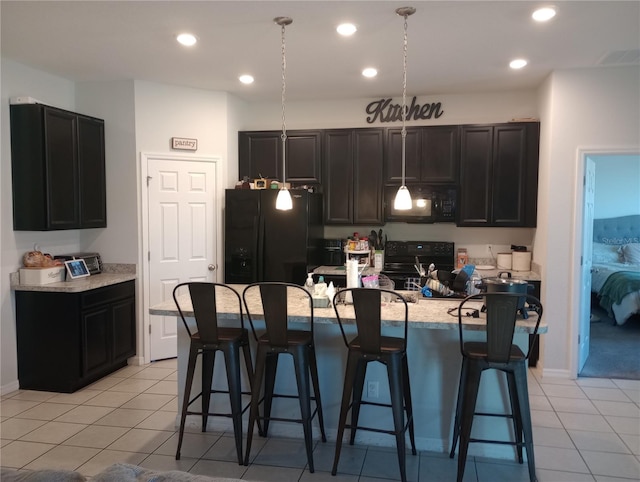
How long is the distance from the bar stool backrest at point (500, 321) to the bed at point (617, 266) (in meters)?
4.37

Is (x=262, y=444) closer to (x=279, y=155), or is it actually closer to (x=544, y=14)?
(x=279, y=155)

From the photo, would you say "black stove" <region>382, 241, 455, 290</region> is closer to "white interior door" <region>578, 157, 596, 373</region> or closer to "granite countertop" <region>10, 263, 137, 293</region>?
"white interior door" <region>578, 157, 596, 373</region>

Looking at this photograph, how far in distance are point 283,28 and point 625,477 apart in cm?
347

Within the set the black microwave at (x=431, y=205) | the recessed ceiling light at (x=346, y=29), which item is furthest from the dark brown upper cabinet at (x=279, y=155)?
the recessed ceiling light at (x=346, y=29)

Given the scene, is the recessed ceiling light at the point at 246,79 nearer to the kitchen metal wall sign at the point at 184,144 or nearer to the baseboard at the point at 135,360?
the kitchen metal wall sign at the point at 184,144

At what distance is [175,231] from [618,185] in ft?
21.8

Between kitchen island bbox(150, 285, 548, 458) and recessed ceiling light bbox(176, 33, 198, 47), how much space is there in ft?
6.22

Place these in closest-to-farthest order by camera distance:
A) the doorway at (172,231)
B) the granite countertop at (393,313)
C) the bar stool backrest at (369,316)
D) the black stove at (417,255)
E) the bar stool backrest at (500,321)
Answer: the bar stool backrest at (500,321)
the bar stool backrest at (369,316)
the granite countertop at (393,313)
the doorway at (172,231)
the black stove at (417,255)

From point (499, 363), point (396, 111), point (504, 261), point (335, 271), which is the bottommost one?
point (499, 363)

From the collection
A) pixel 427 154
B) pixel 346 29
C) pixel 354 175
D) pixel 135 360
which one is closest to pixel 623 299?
pixel 427 154

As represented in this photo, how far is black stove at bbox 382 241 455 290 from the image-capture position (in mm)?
5043

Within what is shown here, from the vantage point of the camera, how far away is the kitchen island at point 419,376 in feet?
9.46

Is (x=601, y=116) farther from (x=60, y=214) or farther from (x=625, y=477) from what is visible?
(x=60, y=214)

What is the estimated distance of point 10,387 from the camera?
4.01m
